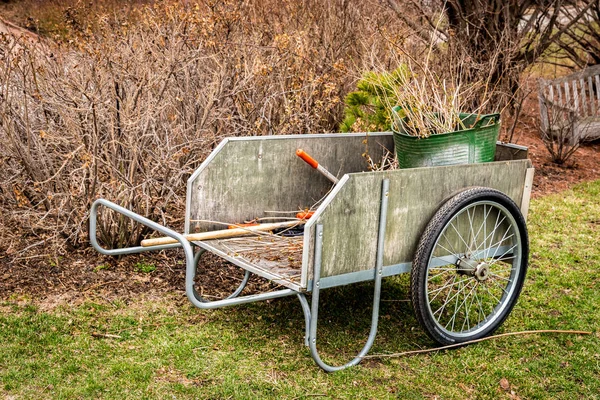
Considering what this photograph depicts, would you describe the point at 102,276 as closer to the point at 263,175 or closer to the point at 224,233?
the point at 224,233

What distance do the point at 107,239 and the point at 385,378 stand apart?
7.10 ft

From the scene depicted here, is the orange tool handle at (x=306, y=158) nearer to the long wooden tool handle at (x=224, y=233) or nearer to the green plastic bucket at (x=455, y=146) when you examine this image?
the long wooden tool handle at (x=224, y=233)

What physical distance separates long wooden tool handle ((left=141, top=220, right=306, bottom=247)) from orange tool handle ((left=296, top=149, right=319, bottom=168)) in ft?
1.12

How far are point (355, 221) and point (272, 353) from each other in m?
0.89

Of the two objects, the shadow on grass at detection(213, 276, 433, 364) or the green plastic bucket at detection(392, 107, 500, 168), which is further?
the green plastic bucket at detection(392, 107, 500, 168)

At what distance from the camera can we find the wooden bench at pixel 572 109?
27.8 ft

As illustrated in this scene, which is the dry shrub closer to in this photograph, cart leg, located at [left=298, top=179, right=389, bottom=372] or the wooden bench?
cart leg, located at [left=298, top=179, right=389, bottom=372]

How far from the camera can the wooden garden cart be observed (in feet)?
10.7

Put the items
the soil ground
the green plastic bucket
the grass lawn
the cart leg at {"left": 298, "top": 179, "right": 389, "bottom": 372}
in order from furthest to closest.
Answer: the soil ground
the green plastic bucket
the grass lawn
the cart leg at {"left": 298, "top": 179, "right": 389, "bottom": 372}

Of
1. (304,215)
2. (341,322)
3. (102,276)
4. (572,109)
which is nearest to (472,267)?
(341,322)

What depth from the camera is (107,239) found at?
186 inches

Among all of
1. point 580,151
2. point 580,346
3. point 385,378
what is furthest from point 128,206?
point 580,151

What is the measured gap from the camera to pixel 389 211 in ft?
11.3

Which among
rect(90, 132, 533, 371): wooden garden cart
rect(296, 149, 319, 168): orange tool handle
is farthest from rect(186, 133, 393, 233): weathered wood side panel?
rect(296, 149, 319, 168): orange tool handle
